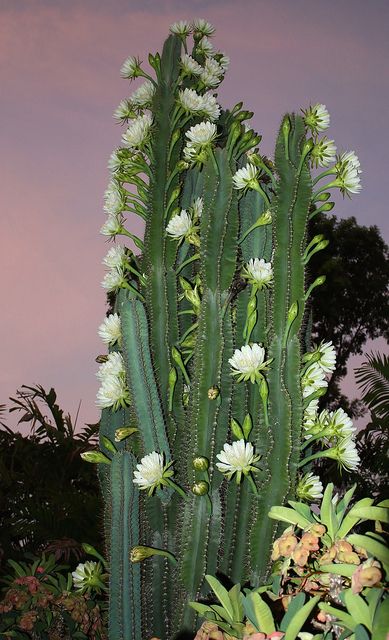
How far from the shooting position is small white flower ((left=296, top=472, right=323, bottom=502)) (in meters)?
2.21

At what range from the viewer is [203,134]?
2.54m

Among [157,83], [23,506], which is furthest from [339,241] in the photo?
[157,83]

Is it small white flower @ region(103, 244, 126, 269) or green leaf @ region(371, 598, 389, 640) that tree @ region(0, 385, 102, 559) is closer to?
small white flower @ region(103, 244, 126, 269)

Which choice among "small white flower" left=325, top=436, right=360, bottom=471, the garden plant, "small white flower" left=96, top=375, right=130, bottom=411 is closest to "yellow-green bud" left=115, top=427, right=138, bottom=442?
the garden plant

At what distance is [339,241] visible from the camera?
51.8 ft

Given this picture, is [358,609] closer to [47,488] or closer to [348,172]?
[348,172]

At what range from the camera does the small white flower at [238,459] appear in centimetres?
212

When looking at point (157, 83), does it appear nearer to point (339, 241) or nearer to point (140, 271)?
point (140, 271)

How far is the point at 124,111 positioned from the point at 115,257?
68 centimetres

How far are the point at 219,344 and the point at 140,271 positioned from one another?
61cm

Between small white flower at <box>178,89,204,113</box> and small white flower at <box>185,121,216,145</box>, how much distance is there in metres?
0.24

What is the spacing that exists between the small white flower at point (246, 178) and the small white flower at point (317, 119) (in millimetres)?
258

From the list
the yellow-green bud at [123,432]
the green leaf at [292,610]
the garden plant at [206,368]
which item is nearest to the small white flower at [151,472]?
the garden plant at [206,368]

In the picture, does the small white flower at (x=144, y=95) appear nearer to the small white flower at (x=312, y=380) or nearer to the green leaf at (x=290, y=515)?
the small white flower at (x=312, y=380)
